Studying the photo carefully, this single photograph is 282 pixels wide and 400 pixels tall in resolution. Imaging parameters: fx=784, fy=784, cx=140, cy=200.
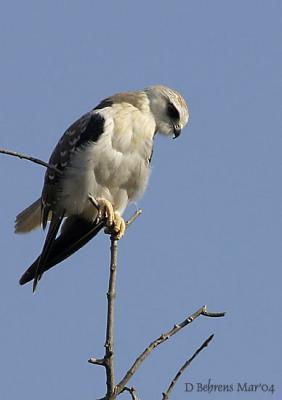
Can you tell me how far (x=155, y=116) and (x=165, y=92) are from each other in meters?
0.25

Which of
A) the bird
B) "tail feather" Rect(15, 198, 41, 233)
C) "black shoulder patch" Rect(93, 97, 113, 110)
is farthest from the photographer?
"tail feather" Rect(15, 198, 41, 233)

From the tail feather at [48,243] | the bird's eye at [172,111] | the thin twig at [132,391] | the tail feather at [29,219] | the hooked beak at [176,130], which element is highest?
the bird's eye at [172,111]

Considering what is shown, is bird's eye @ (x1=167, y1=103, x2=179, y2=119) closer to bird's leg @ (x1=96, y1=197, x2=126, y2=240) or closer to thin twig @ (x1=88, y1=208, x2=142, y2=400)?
bird's leg @ (x1=96, y1=197, x2=126, y2=240)

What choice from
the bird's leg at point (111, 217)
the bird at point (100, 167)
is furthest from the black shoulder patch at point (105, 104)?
the bird's leg at point (111, 217)

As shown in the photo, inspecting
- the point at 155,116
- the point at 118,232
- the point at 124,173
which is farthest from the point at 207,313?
the point at 155,116

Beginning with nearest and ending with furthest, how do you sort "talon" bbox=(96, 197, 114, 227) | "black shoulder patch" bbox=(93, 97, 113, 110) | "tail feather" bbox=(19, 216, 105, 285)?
"talon" bbox=(96, 197, 114, 227), "tail feather" bbox=(19, 216, 105, 285), "black shoulder patch" bbox=(93, 97, 113, 110)

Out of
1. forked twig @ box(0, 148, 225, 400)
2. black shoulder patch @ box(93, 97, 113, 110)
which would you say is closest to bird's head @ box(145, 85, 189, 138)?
black shoulder patch @ box(93, 97, 113, 110)

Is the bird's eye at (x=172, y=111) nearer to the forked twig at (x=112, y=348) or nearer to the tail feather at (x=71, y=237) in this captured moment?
the tail feather at (x=71, y=237)

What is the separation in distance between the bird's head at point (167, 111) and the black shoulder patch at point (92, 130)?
24.3 inches

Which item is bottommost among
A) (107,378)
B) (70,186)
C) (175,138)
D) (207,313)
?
(107,378)

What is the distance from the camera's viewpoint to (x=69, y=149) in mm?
6113

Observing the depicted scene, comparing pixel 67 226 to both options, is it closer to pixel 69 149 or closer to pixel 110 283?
pixel 69 149

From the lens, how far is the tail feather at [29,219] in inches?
261

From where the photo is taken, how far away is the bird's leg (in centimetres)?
555
